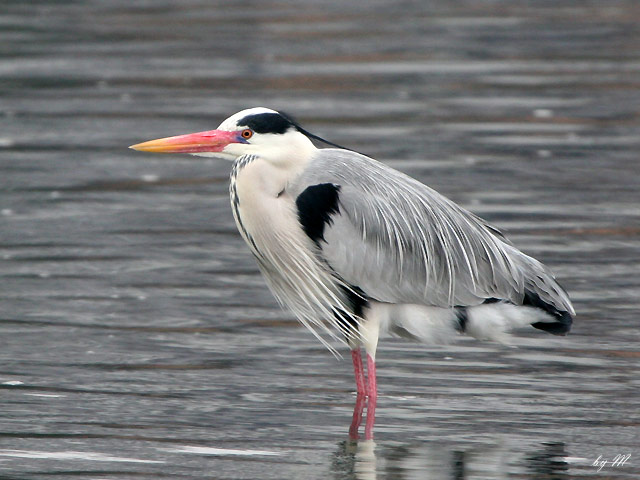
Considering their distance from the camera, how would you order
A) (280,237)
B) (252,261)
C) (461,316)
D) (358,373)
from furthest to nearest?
(252,261) < (461,316) < (358,373) < (280,237)

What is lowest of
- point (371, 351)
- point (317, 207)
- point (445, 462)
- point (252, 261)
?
point (252, 261)

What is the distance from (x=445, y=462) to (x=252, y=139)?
6.07ft

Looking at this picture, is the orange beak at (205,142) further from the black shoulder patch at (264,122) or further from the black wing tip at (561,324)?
the black wing tip at (561,324)

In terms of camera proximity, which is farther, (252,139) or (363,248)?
(363,248)

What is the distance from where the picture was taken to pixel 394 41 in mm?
19234

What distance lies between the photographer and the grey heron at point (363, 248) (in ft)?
23.0

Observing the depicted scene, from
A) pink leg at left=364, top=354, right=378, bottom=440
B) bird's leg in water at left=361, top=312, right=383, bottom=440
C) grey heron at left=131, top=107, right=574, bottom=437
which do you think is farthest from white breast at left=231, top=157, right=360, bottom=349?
pink leg at left=364, top=354, right=378, bottom=440

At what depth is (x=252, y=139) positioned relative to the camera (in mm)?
6992

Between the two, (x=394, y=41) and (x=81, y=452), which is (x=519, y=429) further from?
(x=394, y=41)

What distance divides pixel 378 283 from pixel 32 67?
1155 centimetres

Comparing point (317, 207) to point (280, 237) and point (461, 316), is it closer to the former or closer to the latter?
point (280, 237)
